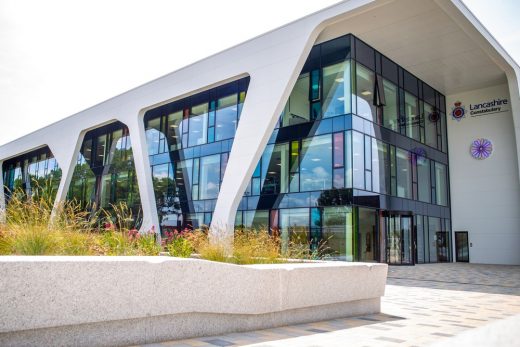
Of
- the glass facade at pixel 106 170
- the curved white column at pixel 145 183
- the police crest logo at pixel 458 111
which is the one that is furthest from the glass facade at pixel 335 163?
the glass facade at pixel 106 170

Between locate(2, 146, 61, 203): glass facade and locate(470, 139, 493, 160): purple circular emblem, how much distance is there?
1095 inches

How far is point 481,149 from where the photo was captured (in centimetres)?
2572

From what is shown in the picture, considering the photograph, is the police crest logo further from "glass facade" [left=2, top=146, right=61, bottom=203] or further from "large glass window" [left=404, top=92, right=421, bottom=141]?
"glass facade" [left=2, top=146, right=61, bottom=203]

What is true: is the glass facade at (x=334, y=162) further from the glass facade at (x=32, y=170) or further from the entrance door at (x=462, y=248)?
the glass facade at (x=32, y=170)

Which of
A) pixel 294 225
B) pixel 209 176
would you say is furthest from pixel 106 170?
pixel 294 225

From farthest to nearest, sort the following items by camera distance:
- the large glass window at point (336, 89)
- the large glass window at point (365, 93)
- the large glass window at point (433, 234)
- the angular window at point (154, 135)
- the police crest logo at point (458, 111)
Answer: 1. the police crest logo at point (458, 111)
2. the angular window at point (154, 135)
3. the large glass window at point (433, 234)
4. the large glass window at point (365, 93)
5. the large glass window at point (336, 89)

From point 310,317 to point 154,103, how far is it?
19.0 m

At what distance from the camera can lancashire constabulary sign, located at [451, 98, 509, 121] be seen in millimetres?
25219

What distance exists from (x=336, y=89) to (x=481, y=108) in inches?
461

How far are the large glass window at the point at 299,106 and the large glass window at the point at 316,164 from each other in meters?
1.15

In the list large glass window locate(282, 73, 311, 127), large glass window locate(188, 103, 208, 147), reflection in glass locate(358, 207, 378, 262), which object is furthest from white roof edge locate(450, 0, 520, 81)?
large glass window locate(188, 103, 208, 147)

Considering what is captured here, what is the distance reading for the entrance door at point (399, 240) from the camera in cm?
2014

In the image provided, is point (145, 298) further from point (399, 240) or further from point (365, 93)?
point (399, 240)

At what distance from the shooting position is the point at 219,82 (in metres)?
19.9
